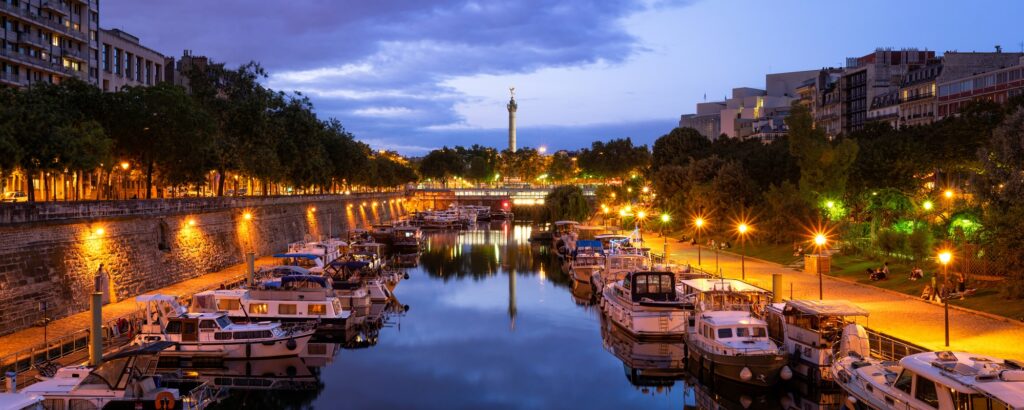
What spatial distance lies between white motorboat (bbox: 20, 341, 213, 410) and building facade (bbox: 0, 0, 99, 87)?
5465 cm

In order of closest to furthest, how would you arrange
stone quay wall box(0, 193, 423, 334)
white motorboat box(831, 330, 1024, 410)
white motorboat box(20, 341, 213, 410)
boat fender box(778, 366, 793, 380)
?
white motorboat box(831, 330, 1024, 410)
white motorboat box(20, 341, 213, 410)
boat fender box(778, 366, 793, 380)
stone quay wall box(0, 193, 423, 334)

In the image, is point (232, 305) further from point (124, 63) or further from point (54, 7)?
point (124, 63)

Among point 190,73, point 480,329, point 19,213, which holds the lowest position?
point 480,329

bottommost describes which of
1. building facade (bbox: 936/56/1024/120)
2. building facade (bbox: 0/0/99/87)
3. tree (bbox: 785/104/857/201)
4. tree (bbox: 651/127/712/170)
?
tree (bbox: 785/104/857/201)

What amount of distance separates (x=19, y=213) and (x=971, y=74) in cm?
9322

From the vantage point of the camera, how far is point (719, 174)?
7650 cm

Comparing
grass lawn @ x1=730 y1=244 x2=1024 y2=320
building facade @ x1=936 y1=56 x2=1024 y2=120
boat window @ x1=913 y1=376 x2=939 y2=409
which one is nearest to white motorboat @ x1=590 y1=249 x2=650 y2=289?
grass lawn @ x1=730 y1=244 x2=1024 y2=320

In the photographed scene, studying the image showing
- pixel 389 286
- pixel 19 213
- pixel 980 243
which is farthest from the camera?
pixel 389 286

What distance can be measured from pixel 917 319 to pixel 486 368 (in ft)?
60.5

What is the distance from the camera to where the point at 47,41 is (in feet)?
253

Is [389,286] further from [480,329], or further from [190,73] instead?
[190,73]

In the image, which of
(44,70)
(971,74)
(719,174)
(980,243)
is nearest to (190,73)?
(44,70)

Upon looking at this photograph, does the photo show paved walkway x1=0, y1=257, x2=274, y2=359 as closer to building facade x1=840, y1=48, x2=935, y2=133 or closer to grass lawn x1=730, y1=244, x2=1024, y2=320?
grass lawn x1=730, y1=244, x2=1024, y2=320

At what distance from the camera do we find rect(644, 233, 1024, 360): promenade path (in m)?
29.0
